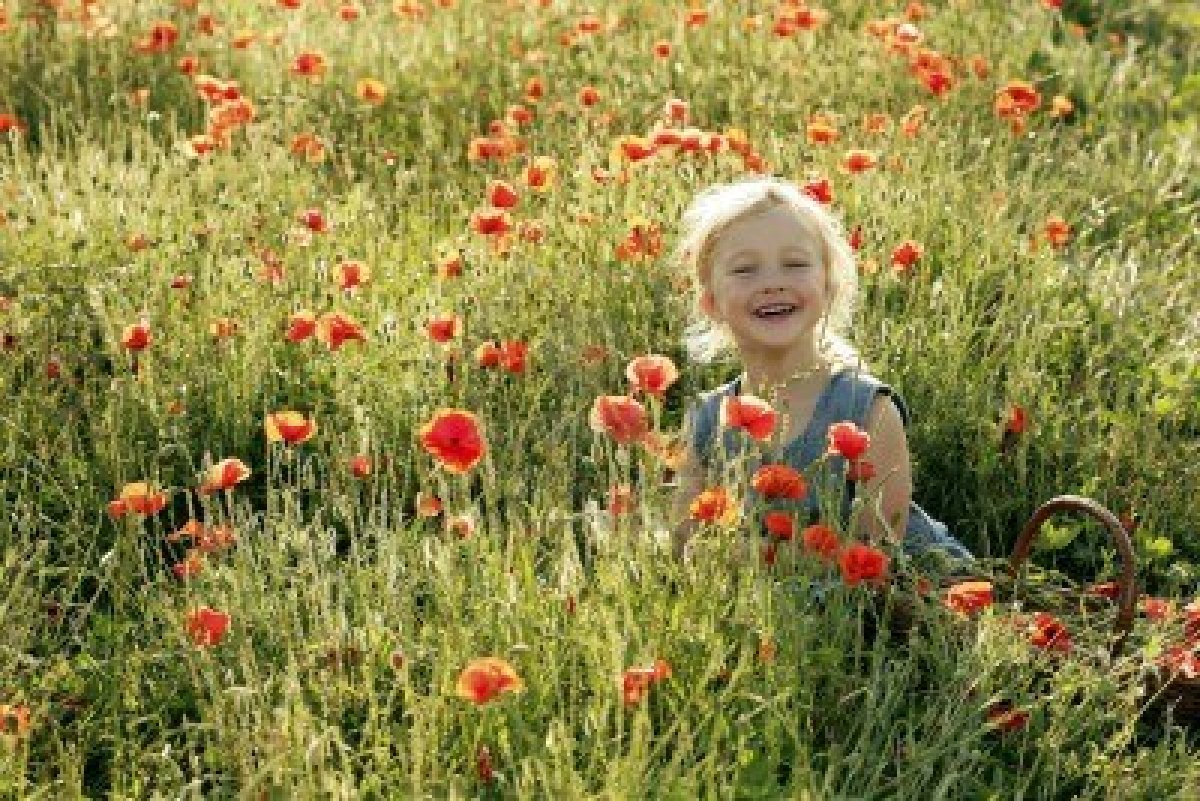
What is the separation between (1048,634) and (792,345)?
865mm

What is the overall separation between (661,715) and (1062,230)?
6.52ft

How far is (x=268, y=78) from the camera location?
18.7 feet

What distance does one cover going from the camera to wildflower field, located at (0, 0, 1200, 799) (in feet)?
8.12

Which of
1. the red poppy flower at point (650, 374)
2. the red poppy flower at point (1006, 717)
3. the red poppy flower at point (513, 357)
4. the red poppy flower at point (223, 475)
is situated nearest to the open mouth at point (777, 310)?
the red poppy flower at point (513, 357)

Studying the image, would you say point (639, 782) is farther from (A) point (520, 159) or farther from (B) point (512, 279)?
(A) point (520, 159)

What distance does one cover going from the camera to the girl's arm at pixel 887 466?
3.13m

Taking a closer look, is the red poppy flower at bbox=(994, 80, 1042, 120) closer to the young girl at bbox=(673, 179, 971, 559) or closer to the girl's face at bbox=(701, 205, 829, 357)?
the young girl at bbox=(673, 179, 971, 559)

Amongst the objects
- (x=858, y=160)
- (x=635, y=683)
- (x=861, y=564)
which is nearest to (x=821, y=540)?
(x=861, y=564)

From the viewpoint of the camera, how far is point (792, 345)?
3355 millimetres

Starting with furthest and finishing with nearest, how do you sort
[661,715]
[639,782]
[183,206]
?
[183,206]
[661,715]
[639,782]

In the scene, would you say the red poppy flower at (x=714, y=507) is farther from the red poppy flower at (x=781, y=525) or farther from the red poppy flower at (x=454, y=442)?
the red poppy flower at (x=454, y=442)

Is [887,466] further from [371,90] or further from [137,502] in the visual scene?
[371,90]

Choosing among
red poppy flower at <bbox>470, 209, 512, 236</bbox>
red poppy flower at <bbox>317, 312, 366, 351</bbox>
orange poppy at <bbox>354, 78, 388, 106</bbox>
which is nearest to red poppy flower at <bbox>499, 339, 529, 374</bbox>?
red poppy flower at <bbox>317, 312, 366, 351</bbox>

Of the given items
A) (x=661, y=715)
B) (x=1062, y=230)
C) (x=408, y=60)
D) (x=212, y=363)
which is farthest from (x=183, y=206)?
(x=661, y=715)
